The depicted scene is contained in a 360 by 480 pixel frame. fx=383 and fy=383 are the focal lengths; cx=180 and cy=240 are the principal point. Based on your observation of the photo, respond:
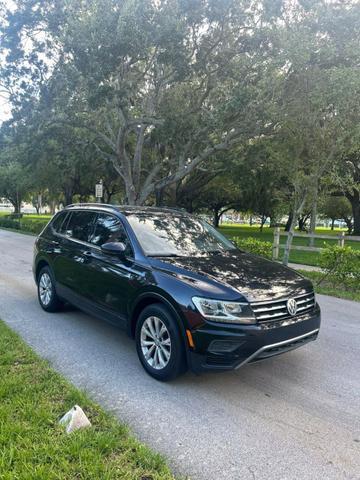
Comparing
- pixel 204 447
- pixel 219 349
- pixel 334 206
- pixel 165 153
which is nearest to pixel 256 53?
pixel 165 153

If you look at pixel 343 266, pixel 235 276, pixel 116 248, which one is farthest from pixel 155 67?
pixel 235 276

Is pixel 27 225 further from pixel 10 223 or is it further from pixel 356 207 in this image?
pixel 356 207

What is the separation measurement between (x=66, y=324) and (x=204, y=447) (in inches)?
132

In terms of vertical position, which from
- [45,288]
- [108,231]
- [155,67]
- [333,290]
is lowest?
[333,290]

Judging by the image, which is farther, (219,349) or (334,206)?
(334,206)

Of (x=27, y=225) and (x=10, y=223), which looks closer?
(x=27, y=225)

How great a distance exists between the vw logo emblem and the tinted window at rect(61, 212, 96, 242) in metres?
2.83

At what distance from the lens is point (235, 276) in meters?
3.96

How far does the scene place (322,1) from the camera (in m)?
11.4

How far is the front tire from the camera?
369cm

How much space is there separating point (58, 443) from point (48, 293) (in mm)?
3763

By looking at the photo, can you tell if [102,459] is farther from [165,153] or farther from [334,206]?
[334,206]

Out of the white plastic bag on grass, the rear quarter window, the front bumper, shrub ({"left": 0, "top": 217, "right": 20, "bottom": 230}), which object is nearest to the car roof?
the rear quarter window

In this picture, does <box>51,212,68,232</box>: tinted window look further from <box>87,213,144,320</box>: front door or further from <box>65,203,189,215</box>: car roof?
<box>87,213,144,320</box>: front door
